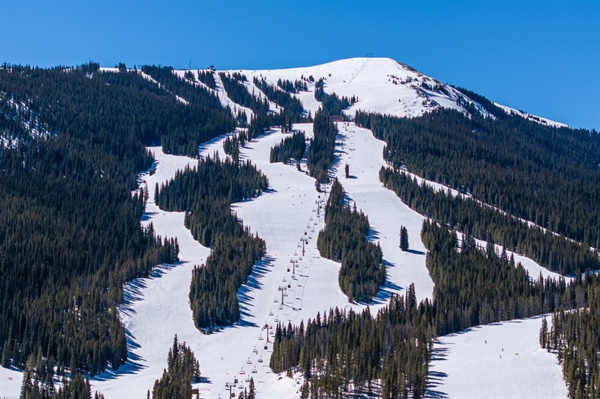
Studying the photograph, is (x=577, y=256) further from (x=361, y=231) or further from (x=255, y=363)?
(x=255, y=363)

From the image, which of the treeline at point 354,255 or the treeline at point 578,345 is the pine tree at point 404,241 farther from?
the treeline at point 578,345

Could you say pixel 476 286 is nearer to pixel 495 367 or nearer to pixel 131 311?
pixel 495 367

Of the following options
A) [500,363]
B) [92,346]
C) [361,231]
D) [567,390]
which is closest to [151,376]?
[92,346]

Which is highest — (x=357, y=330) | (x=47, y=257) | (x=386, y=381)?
(x=47, y=257)

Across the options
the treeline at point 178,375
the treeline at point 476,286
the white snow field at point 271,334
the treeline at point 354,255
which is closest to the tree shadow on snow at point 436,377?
the white snow field at point 271,334

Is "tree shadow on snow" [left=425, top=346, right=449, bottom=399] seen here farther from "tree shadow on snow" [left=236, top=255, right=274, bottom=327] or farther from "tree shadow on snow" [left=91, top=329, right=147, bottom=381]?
"tree shadow on snow" [left=91, top=329, right=147, bottom=381]

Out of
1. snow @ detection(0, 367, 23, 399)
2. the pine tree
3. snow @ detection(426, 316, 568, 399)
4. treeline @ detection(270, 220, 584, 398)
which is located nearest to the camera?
snow @ detection(426, 316, 568, 399)

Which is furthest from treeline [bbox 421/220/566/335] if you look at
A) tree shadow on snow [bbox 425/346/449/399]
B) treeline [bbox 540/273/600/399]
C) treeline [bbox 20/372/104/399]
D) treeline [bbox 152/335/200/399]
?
treeline [bbox 20/372/104/399]
